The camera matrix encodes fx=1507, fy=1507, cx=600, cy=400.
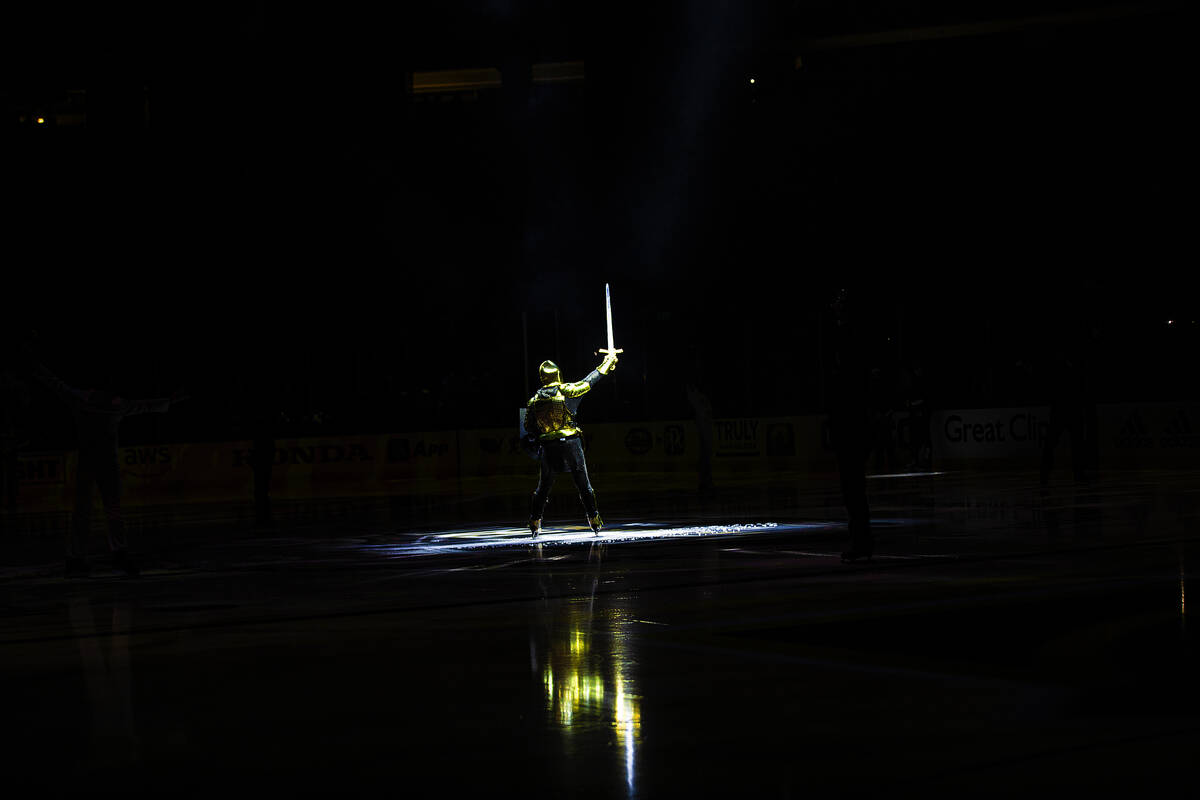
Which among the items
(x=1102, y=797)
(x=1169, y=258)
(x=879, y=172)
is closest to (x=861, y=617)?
(x=1102, y=797)

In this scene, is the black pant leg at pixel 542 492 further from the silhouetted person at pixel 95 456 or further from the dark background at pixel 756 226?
the dark background at pixel 756 226

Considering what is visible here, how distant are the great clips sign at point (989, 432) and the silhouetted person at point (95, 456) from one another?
998 inches

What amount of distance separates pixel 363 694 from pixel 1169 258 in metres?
40.2

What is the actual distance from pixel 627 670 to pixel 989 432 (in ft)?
101

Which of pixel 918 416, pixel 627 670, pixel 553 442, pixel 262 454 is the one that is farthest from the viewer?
pixel 918 416

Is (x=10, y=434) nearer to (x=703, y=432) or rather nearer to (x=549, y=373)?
(x=703, y=432)

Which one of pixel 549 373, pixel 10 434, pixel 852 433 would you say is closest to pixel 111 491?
pixel 549 373

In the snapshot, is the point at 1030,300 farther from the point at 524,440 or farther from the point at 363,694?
the point at 363,694

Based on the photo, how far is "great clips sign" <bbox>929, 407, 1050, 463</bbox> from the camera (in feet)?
118

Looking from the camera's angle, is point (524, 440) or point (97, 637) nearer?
point (97, 637)

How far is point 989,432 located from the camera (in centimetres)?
3703

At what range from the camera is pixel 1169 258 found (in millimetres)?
43031

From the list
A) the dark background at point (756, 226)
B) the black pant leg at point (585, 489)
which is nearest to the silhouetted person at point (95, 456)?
the black pant leg at point (585, 489)

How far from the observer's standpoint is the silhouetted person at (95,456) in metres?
14.6
